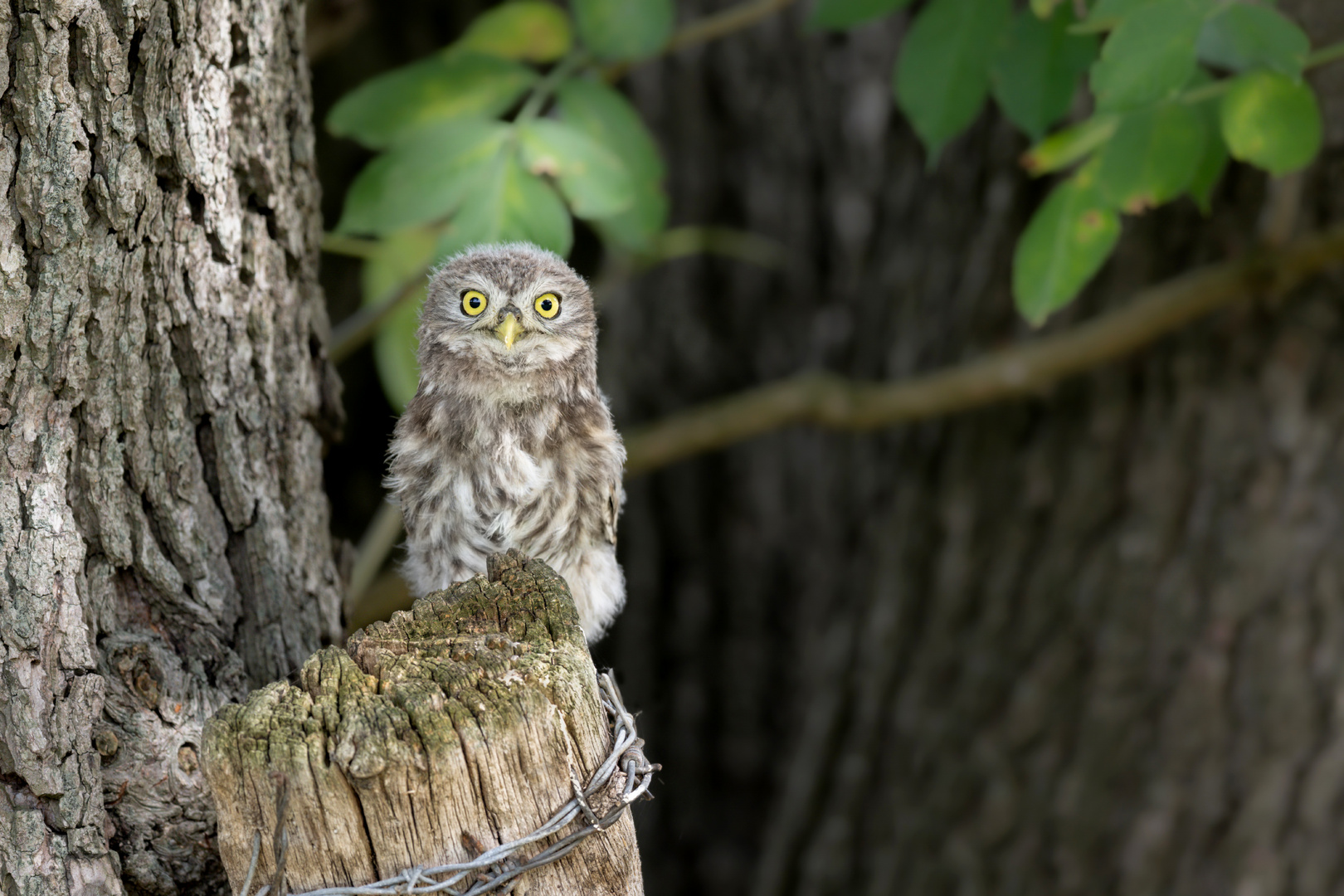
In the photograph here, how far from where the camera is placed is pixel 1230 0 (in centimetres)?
225

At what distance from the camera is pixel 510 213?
98.3 inches

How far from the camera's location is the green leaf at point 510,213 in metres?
2.49

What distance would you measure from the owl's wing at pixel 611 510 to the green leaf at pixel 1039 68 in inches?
48.2

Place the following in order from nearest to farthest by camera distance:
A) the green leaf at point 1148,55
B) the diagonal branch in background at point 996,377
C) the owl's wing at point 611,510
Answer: the green leaf at point 1148,55 → the owl's wing at point 611,510 → the diagonal branch in background at point 996,377

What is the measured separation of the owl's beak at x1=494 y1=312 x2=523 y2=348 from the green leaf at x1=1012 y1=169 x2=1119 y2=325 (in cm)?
108

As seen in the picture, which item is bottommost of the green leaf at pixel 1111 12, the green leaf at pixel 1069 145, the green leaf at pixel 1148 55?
the green leaf at pixel 1069 145

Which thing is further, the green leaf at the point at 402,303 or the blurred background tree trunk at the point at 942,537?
the blurred background tree trunk at the point at 942,537

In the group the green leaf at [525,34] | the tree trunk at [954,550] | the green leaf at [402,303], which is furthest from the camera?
the tree trunk at [954,550]

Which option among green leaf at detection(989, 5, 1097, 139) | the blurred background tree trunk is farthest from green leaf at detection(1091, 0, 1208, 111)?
Answer: the blurred background tree trunk

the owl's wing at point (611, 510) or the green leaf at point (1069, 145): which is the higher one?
the green leaf at point (1069, 145)

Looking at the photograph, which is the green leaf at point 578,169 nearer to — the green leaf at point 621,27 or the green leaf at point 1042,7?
the green leaf at point 621,27

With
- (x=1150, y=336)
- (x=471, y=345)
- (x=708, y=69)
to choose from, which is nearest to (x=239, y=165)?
(x=471, y=345)

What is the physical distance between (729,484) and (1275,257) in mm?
2667

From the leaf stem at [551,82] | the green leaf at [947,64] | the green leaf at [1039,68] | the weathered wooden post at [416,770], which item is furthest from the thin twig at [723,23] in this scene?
the weathered wooden post at [416,770]
